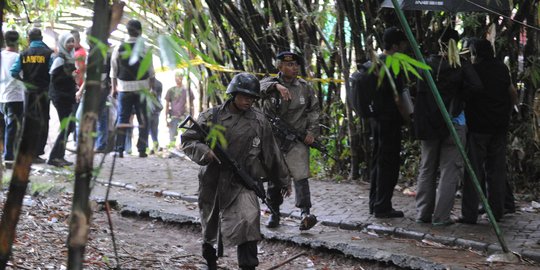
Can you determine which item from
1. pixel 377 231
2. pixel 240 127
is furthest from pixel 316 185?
pixel 240 127

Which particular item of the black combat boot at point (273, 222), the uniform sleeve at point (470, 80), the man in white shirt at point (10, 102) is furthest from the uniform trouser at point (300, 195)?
the man in white shirt at point (10, 102)

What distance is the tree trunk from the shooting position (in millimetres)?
2787

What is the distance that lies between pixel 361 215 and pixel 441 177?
1129 mm

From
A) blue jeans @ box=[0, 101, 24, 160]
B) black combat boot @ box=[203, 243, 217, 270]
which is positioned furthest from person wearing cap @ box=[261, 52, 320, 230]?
blue jeans @ box=[0, 101, 24, 160]

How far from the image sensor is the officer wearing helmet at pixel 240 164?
5.72 meters

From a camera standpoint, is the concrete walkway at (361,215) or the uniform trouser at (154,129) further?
the uniform trouser at (154,129)

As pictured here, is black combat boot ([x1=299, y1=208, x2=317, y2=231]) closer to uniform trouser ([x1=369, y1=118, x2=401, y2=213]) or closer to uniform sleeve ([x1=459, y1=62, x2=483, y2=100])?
uniform trouser ([x1=369, y1=118, x2=401, y2=213])

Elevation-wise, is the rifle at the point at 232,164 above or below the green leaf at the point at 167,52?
below

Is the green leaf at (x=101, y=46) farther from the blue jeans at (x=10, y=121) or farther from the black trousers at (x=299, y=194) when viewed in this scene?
the blue jeans at (x=10, y=121)

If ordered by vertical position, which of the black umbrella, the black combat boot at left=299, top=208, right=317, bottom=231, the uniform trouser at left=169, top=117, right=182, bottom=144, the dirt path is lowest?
the dirt path

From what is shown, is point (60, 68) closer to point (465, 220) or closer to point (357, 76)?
point (357, 76)

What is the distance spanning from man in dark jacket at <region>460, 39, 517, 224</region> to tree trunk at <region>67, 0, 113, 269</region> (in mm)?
5169

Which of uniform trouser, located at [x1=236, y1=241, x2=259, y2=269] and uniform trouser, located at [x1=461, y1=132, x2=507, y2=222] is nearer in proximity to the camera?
uniform trouser, located at [x1=236, y1=241, x2=259, y2=269]

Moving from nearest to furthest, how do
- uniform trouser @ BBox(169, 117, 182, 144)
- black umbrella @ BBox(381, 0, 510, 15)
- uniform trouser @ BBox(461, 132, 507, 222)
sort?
1. black umbrella @ BBox(381, 0, 510, 15)
2. uniform trouser @ BBox(461, 132, 507, 222)
3. uniform trouser @ BBox(169, 117, 182, 144)
